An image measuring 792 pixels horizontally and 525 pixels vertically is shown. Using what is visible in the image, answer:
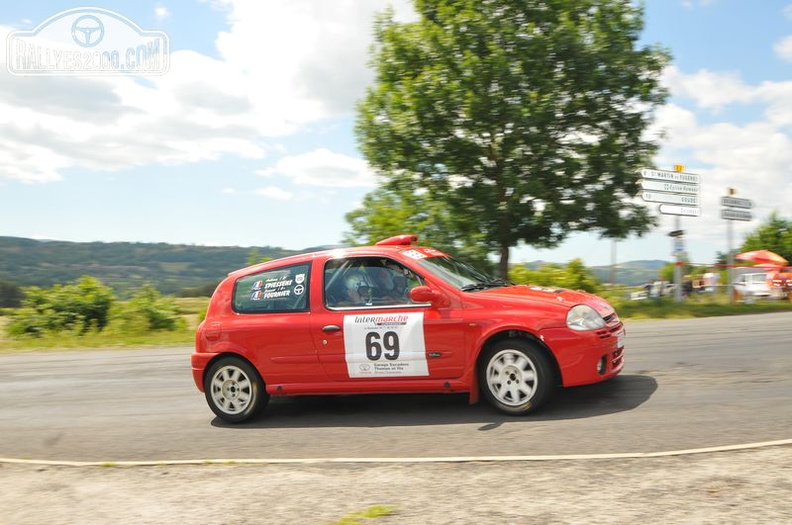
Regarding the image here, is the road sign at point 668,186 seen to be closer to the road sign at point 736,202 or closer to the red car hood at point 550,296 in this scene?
the road sign at point 736,202

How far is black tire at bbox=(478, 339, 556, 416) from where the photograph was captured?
22.2 feet

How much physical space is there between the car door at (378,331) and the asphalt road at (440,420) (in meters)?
0.53

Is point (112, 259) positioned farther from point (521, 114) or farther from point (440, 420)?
point (440, 420)

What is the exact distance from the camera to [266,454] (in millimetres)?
6508

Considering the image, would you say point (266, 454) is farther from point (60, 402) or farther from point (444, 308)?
point (60, 402)

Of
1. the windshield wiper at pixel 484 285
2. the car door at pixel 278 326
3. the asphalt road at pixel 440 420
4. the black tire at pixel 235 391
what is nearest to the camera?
the asphalt road at pixel 440 420

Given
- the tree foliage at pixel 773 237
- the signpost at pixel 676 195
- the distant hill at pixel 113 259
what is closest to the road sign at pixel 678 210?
the signpost at pixel 676 195

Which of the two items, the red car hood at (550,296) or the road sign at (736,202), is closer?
the red car hood at (550,296)

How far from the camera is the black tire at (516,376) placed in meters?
6.76

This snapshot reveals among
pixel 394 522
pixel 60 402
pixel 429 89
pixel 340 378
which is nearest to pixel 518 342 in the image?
pixel 340 378

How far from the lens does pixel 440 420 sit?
7.16 meters

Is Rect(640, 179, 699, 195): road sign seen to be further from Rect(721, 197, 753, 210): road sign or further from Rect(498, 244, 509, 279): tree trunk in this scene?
Rect(498, 244, 509, 279): tree trunk

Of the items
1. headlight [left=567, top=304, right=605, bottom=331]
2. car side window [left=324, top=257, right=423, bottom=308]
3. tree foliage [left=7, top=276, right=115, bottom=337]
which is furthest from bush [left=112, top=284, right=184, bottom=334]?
headlight [left=567, top=304, right=605, bottom=331]

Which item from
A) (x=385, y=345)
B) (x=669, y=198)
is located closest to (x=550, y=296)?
(x=385, y=345)
